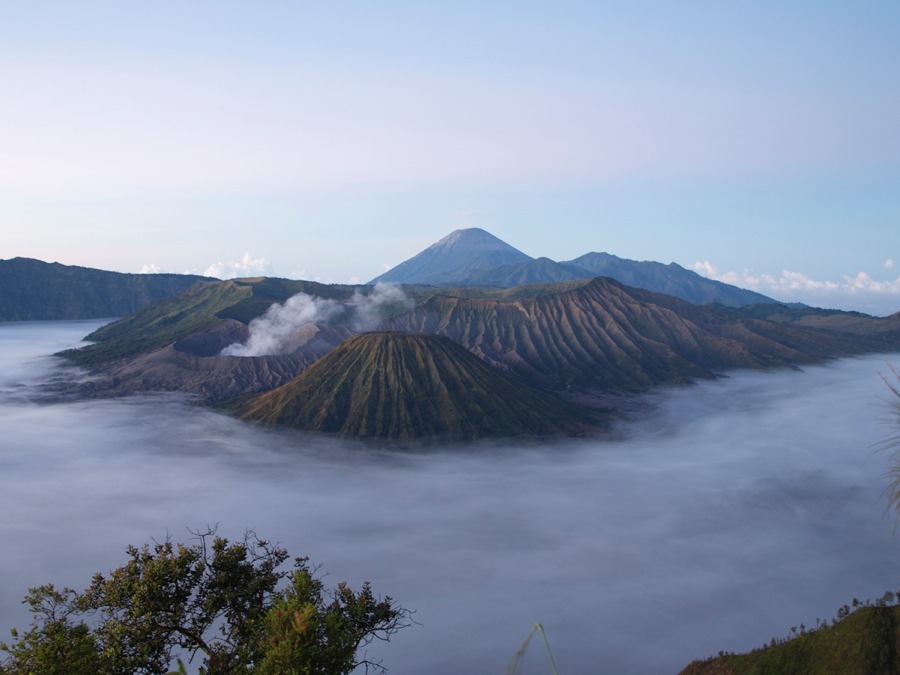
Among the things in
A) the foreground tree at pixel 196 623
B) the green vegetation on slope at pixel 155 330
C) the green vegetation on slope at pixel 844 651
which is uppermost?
the green vegetation on slope at pixel 155 330

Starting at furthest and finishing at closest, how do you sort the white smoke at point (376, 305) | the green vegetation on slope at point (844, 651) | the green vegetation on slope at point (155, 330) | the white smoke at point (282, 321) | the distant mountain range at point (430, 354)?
the white smoke at point (376, 305) → the green vegetation on slope at point (155, 330) → the white smoke at point (282, 321) → the distant mountain range at point (430, 354) → the green vegetation on slope at point (844, 651)

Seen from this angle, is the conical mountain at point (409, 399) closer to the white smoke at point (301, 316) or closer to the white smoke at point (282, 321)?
the white smoke at point (282, 321)

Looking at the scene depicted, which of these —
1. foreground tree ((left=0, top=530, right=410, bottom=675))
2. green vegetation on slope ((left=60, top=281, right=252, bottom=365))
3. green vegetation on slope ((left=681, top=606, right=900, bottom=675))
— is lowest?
green vegetation on slope ((left=681, top=606, right=900, bottom=675))

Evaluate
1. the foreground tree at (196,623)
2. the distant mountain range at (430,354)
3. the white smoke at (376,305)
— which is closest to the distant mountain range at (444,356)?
the distant mountain range at (430,354)

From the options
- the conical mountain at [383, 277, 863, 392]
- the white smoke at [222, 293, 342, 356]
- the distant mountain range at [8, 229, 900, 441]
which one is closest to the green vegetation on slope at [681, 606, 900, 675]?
the distant mountain range at [8, 229, 900, 441]

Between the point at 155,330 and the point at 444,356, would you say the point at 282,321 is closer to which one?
the point at 155,330

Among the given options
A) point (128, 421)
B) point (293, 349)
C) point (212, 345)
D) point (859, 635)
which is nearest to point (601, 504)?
point (859, 635)

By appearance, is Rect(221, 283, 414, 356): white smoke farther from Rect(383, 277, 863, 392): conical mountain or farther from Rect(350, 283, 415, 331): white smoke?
Rect(383, 277, 863, 392): conical mountain
